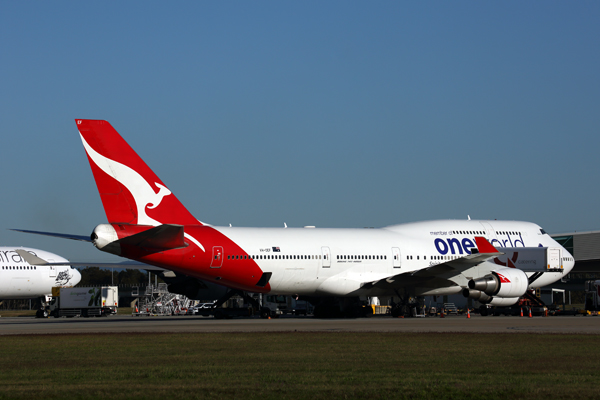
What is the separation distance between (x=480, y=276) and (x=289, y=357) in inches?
970

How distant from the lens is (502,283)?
34.8 metres

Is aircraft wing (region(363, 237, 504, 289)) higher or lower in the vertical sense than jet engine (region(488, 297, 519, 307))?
higher

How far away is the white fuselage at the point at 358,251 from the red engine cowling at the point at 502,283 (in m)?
1.96

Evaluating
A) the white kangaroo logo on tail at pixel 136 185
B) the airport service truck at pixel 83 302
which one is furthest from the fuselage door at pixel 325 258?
the airport service truck at pixel 83 302

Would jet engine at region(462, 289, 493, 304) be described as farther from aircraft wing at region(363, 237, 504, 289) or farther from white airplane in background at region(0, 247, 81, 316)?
white airplane in background at region(0, 247, 81, 316)

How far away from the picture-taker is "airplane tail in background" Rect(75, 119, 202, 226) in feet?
101

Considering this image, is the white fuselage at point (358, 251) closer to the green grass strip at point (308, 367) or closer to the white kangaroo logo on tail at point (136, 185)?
the white kangaroo logo on tail at point (136, 185)

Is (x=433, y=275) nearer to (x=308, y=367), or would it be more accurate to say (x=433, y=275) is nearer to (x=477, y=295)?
(x=477, y=295)

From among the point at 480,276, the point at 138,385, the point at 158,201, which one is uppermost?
the point at 158,201

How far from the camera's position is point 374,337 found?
20.0m

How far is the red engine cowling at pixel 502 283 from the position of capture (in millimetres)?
34531

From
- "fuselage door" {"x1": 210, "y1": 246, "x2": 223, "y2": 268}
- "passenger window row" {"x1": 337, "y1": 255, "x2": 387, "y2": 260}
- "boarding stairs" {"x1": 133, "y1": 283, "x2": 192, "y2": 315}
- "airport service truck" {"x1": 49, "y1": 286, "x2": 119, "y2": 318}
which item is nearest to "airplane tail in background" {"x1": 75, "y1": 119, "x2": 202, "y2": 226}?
"fuselage door" {"x1": 210, "y1": 246, "x2": 223, "y2": 268}

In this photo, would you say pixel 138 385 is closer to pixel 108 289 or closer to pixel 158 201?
pixel 158 201

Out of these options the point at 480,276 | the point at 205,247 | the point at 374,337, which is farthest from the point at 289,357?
the point at 480,276
